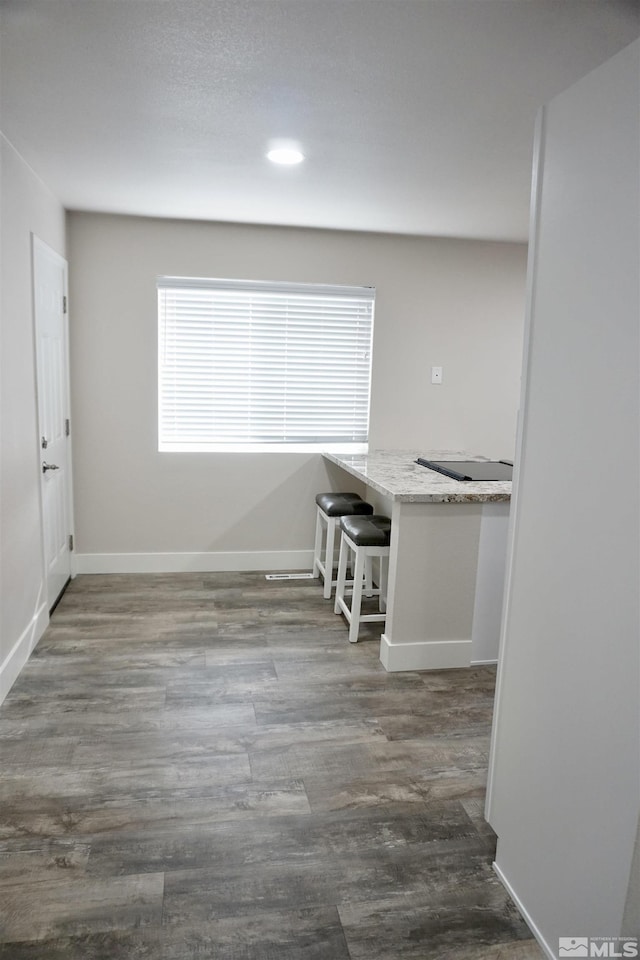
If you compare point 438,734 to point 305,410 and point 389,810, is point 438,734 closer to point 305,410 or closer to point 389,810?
point 389,810

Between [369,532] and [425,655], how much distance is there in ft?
2.18

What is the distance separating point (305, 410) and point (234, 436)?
524 mm

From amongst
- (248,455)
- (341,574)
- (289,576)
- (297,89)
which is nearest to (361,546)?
(341,574)

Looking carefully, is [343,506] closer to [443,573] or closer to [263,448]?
[263,448]

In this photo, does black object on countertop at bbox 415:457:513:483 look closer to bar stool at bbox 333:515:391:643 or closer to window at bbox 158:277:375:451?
bar stool at bbox 333:515:391:643

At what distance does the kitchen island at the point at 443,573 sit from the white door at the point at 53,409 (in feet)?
5.88

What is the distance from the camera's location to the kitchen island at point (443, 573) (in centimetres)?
314

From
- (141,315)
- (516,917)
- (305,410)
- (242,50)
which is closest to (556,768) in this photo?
(516,917)

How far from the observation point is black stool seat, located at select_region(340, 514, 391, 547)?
3.45m

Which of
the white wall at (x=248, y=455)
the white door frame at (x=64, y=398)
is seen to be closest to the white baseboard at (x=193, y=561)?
the white wall at (x=248, y=455)

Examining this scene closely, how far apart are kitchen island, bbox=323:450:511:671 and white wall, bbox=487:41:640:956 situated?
126 centimetres

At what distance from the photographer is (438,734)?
8.84ft

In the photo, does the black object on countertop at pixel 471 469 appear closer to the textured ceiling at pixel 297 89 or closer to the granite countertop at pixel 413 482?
the granite countertop at pixel 413 482

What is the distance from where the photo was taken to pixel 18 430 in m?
3.03
